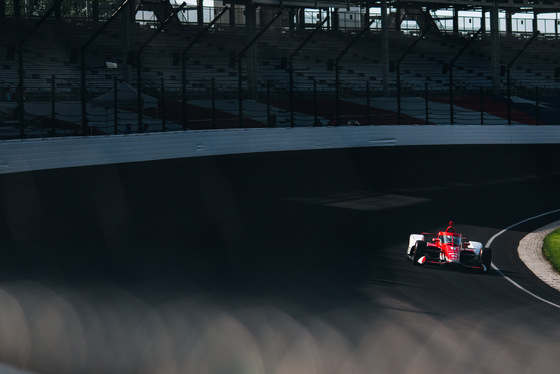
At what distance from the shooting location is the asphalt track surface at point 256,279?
30.4 feet

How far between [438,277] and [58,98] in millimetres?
25555

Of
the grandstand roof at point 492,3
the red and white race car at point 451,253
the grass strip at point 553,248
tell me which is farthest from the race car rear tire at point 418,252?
the grandstand roof at point 492,3

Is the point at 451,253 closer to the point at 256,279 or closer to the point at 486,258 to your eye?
the point at 486,258

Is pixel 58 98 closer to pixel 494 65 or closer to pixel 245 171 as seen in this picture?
pixel 245 171

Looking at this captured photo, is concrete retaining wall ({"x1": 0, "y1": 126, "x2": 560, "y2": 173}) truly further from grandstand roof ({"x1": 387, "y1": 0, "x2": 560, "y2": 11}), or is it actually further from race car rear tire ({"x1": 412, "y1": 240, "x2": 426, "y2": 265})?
grandstand roof ({"x1": 387, "y1": 0, "x2": 560, "y2": 11})

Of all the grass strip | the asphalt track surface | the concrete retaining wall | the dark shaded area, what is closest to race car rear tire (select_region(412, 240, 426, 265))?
the asphalt track surface

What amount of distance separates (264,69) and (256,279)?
3487 centimetres

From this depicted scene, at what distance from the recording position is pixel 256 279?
13.0 m

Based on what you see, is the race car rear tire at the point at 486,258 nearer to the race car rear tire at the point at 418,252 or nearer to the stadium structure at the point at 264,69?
the race car rear tire at the point at 418,252

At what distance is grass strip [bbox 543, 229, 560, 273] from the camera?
15723 millimetres

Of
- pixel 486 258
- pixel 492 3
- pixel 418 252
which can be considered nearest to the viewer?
pixel 486 258

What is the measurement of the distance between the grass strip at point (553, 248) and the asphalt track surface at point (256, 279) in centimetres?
71

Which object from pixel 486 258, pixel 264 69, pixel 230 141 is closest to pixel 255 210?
pixel 486 258

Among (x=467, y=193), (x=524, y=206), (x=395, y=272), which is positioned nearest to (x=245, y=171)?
(x=467, y=193)
